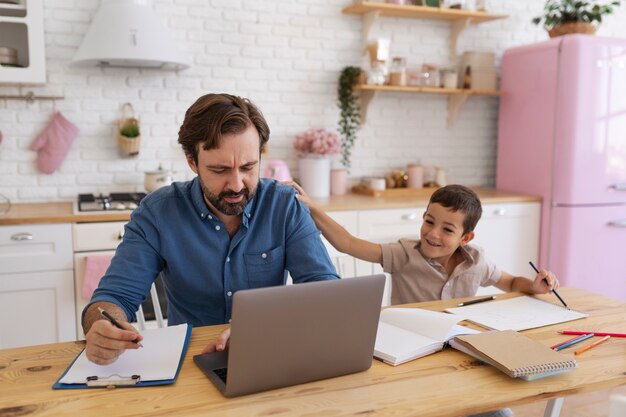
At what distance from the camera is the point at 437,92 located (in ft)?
13.5

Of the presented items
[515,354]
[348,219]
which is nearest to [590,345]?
[515,354]

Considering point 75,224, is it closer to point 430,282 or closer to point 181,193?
point 181,193

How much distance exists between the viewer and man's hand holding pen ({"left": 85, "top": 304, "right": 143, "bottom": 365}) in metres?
1.24

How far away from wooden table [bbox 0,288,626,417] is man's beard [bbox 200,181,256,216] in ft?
1.22

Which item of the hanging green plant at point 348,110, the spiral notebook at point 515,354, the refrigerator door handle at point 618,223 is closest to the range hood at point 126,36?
the hanging green plant at point 348,110

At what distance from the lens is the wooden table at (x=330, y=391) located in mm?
1119

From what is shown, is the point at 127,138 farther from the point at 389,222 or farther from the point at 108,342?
the point at 108,342

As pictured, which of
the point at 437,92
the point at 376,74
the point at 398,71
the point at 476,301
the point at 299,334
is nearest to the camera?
the point at 299,334

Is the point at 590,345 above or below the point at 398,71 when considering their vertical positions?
below

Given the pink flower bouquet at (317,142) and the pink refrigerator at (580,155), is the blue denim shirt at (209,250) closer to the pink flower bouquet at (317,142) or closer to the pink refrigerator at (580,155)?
the pink flower bouquet at (317,142)

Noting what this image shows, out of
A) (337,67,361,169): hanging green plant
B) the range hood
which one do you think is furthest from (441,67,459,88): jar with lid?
the range hood

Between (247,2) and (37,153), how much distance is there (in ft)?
4.94

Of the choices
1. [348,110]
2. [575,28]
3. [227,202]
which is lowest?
[227,202]

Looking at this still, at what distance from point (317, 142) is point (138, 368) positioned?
8.67 feet
